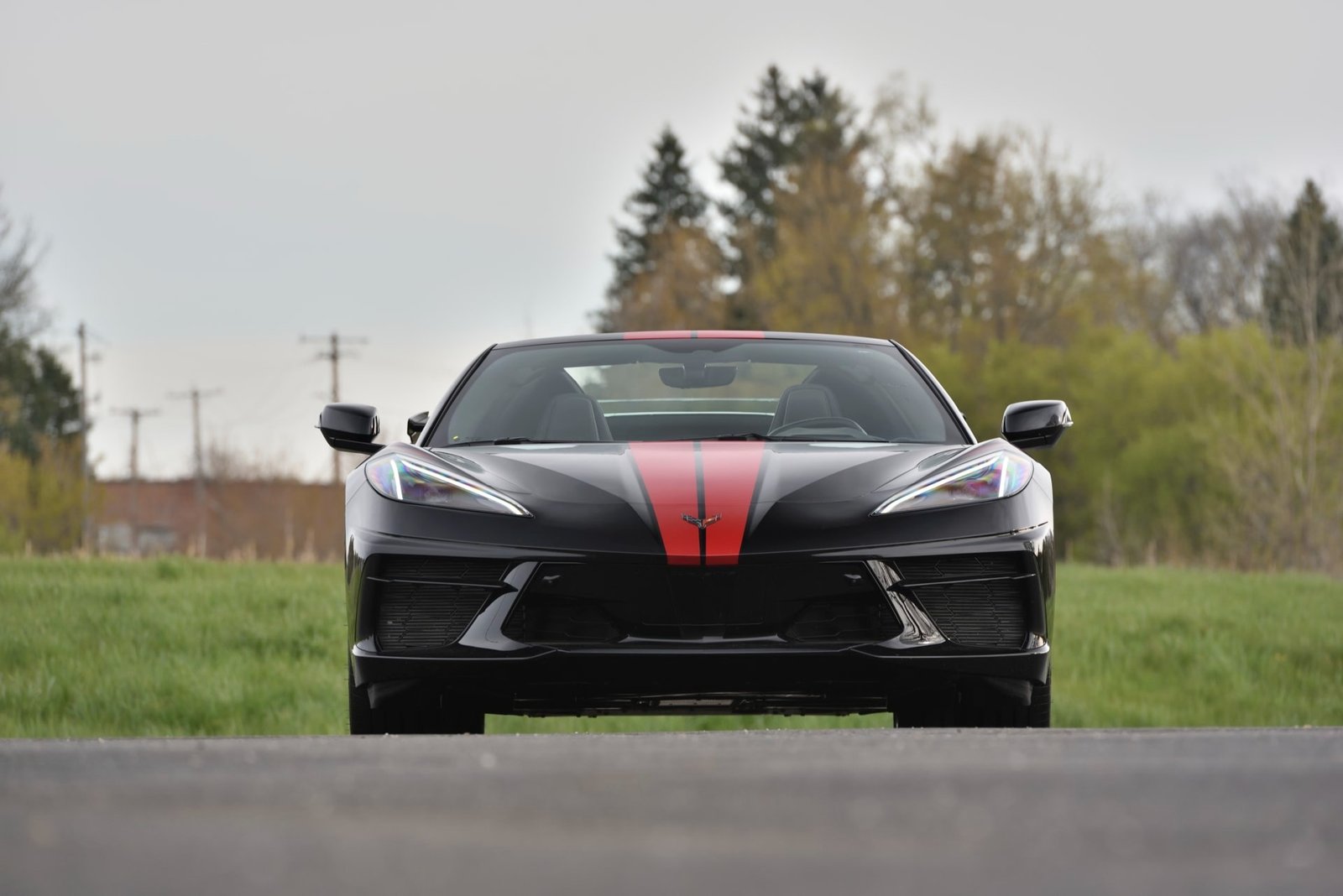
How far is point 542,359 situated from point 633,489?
5.17ft

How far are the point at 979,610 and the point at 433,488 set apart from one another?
155 centimetres

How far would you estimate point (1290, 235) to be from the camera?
132 feet

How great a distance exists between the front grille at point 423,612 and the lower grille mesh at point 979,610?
1.20m

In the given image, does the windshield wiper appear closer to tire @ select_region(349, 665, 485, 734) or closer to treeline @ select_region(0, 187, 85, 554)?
tire @ select_region(349, 665, 485, 734)

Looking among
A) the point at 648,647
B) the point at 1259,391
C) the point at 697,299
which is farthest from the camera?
the point at 697,299

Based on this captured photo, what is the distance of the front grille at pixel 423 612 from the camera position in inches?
190

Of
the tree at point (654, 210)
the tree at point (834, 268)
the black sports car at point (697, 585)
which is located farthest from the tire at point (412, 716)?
the tree at point (654, 210)

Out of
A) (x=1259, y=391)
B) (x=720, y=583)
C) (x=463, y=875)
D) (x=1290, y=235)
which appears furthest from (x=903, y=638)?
(x=1259, y=391)

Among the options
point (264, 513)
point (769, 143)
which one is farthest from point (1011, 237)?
point (264, 513)

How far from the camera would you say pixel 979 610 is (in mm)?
4891

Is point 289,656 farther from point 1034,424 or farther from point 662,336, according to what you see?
point 1034,424

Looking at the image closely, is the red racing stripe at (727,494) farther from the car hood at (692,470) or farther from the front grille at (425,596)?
the front grille at (425,596)

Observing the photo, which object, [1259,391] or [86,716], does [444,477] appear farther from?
[1259,391]

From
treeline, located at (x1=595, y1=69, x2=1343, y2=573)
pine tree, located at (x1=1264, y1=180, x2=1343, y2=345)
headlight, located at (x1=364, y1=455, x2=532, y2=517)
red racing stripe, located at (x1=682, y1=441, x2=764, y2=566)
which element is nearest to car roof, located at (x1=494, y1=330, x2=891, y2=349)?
red racing stripe, located at (x1=682, y1=441, x2=764, y2=566)
